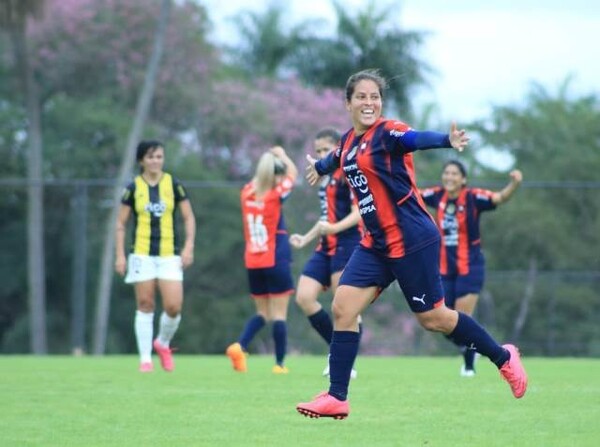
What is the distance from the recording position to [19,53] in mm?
27156

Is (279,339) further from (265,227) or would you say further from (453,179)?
(453,179)

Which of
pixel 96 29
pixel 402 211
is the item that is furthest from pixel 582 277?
pixel 96 29

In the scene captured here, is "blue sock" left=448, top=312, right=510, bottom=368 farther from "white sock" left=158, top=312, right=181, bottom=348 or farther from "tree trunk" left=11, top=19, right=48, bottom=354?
"tree trunk" left=11, top=19, right=48, bottom=354

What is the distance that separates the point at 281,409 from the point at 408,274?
1630 mm

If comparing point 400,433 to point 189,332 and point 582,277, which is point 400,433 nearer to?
point 582,277

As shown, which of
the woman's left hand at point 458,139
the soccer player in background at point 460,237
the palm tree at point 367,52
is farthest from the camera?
the palm tree at point 367,52

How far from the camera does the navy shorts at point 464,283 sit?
40.9 ft

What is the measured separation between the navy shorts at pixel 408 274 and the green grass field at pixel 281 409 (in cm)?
Answer: 74

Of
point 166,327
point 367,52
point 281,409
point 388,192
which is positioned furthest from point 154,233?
point 367,52

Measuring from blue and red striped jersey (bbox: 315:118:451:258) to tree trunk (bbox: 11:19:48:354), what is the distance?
13.2m

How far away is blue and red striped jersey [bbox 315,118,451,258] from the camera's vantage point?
7.32m

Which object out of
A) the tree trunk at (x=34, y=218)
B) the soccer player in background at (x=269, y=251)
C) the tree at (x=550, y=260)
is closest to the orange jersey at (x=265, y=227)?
the soccer player in background at (x=269, y=251)

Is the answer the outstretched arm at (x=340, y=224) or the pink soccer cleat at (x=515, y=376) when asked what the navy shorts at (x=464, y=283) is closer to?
the outstretched arm at (x=340, y=224)

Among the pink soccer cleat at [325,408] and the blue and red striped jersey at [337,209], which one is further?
the blue and red striped jersey at [337,209]
